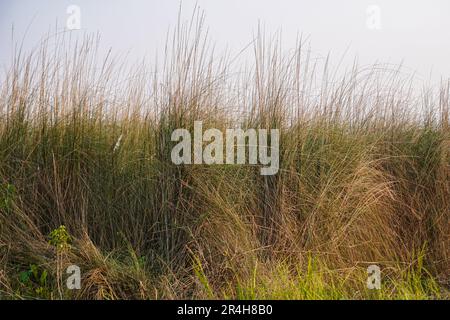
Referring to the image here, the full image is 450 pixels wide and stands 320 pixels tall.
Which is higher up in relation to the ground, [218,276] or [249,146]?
[249,146]

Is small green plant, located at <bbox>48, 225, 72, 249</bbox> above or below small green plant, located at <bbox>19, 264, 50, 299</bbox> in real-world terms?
above

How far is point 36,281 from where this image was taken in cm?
337

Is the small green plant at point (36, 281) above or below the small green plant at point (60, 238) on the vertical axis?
below

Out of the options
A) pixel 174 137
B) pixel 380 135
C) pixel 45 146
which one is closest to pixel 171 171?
pixel 174 137

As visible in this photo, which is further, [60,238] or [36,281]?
A: [36,281]

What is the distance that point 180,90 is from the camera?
12.7 ft

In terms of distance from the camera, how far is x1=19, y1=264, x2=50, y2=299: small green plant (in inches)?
Result: 124

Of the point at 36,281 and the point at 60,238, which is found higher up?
the point at 60,238

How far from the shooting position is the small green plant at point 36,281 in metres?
3.16

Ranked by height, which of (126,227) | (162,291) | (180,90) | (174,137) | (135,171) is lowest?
(162,291)

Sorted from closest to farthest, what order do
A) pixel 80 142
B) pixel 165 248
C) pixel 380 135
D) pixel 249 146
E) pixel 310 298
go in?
pixel 310 298 → pixel 165 248 → pixel 249 146 → pixel 80 142 → pixel 380 135

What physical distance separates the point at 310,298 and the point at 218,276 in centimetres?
64

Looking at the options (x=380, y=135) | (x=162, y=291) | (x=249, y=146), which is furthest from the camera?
(x=380, y=135)

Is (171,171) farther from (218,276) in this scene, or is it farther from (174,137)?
(218,276)
